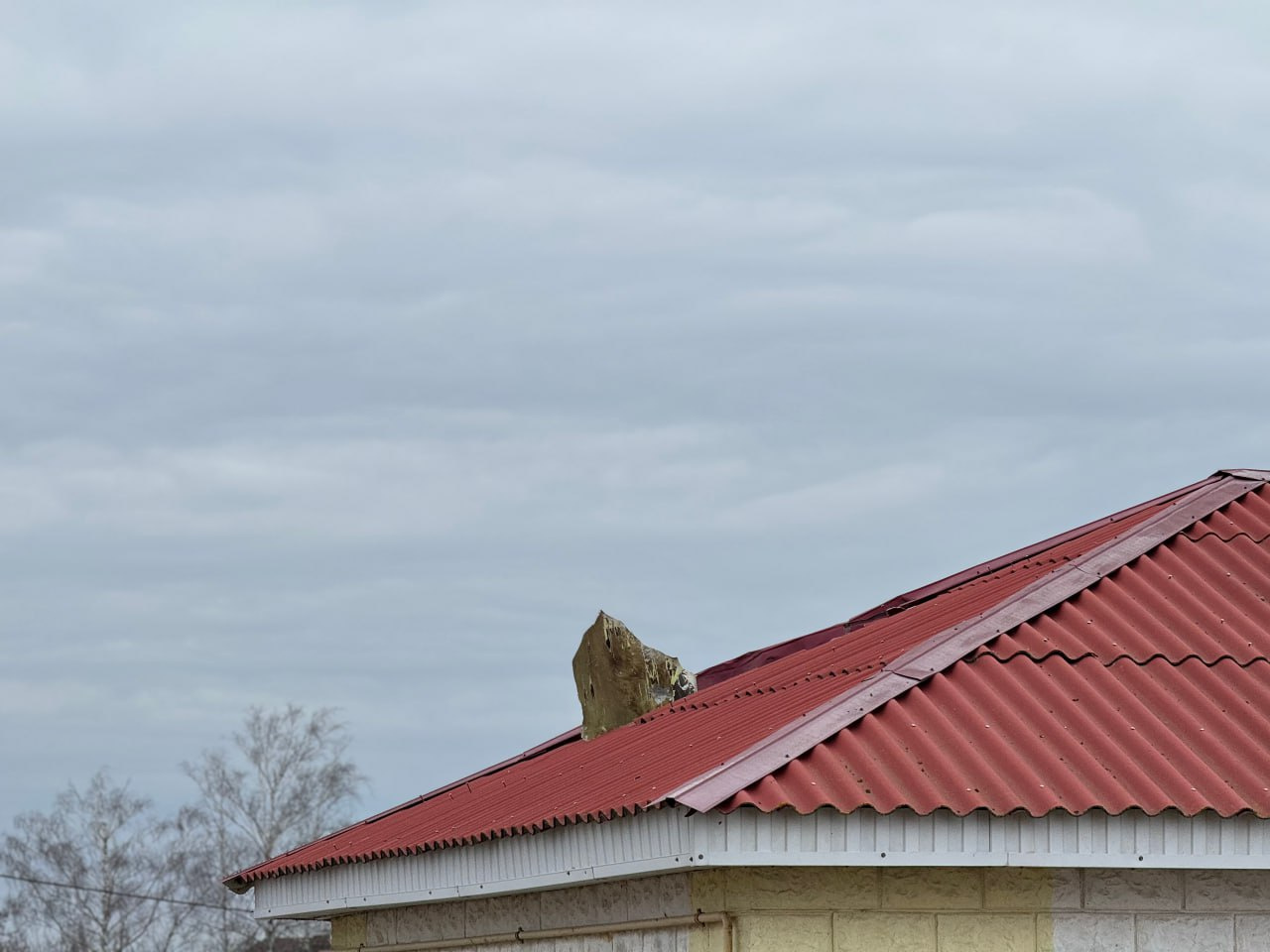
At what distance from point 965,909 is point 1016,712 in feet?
2.82

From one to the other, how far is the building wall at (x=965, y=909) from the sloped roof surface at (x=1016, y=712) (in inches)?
16.9

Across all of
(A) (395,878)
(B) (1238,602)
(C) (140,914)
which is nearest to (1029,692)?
(B) (1238,602)

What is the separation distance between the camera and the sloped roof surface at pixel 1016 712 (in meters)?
6.77

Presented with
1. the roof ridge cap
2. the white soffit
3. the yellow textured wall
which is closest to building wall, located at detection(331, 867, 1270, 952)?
the yellow textured wall

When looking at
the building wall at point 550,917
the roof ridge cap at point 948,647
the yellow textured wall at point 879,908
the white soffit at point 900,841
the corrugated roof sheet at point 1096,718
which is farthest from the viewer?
the building wall at point 550,917

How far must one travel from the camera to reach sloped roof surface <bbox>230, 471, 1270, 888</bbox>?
22.2ft

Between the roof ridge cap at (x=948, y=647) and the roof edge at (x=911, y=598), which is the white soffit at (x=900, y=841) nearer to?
the roof ridge cap at (x=948, y=647)

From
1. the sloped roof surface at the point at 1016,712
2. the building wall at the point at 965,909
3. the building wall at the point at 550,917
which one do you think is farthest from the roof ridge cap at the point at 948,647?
the building wall at the point at 550,917

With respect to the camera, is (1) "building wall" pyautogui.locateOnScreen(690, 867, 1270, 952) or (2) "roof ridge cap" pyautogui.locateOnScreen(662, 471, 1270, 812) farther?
(1) "building wall" pyautogui.locateOnScreen(690, 867, 1270, 952)

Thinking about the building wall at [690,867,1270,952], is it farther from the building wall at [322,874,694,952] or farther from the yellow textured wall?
the building wall at [322,874,694,952]

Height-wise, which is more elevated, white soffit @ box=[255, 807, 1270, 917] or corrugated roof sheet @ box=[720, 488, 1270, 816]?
corrugated roof sheet @ box=[720, 488, 1270, 816]

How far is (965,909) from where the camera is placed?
275 inches

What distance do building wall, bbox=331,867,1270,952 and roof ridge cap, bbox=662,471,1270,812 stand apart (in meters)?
0.47

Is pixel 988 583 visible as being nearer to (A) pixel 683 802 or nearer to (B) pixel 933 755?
(B) pixel 933 755
